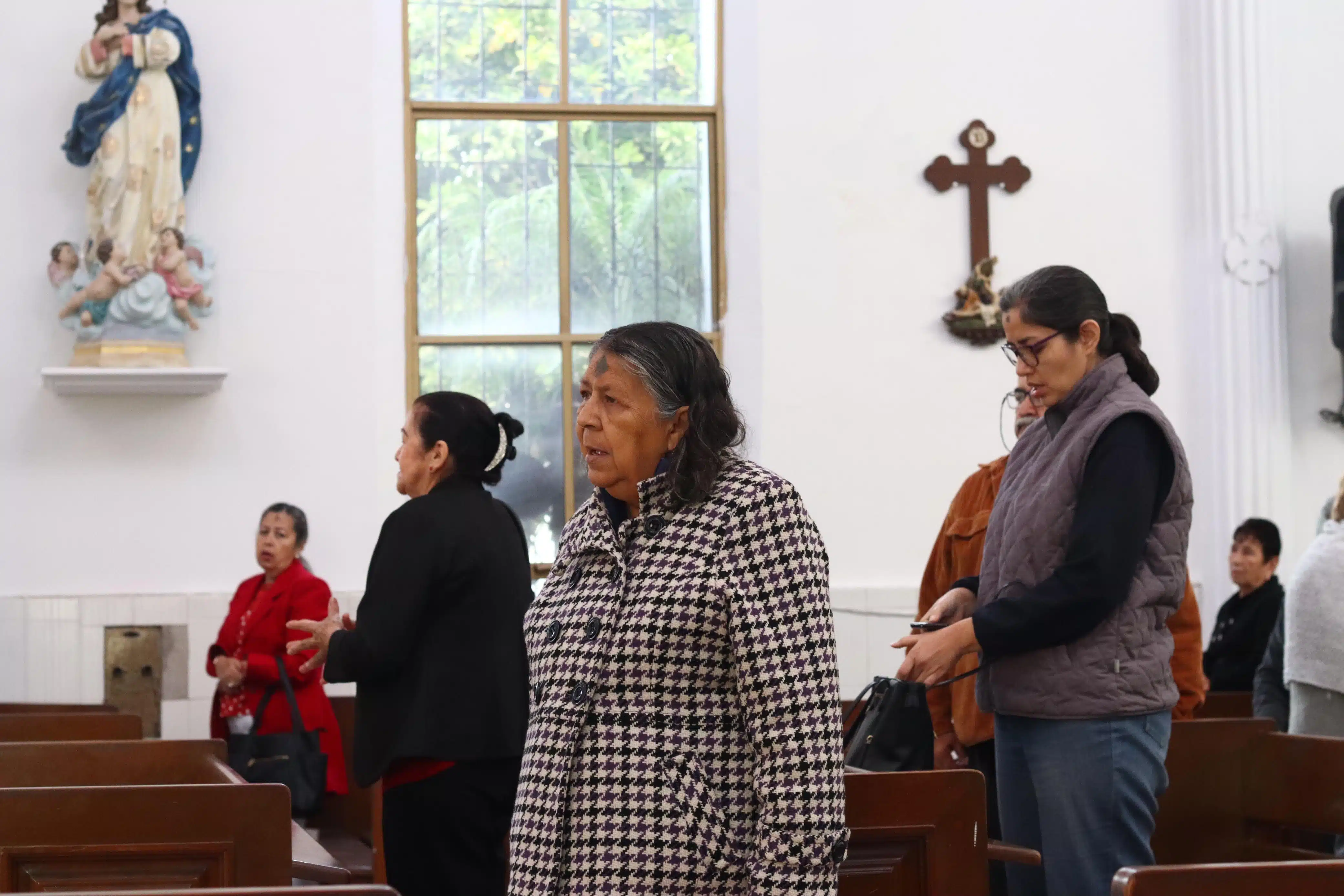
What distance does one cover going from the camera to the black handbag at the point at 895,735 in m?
2.86

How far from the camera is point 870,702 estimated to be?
294cm

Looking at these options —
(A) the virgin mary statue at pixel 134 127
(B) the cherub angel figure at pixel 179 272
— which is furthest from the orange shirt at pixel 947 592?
(A) the virgin mary statue at pixel 134 127

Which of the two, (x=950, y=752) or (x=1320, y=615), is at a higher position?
(x=1320, y=615)

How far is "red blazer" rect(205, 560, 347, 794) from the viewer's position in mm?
5328

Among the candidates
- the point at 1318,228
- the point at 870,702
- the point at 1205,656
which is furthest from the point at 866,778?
the point at 1318,228

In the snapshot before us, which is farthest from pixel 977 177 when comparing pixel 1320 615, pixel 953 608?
pixel 953 608

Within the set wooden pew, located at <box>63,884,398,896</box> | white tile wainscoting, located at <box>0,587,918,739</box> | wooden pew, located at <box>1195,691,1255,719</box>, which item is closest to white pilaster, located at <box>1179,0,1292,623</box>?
wooden pew, located at <box>1195,691,1255,719</box>

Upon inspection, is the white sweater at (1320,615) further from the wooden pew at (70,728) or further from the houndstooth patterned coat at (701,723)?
the wooden pew at (70,728)

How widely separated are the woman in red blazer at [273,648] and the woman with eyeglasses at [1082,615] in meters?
3.11

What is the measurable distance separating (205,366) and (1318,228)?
491cm

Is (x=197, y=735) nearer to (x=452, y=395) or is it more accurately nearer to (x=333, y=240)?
(x=333, y=240)

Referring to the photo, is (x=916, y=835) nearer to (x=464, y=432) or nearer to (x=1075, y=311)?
(x=1075, y=311)

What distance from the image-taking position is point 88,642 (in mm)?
6070

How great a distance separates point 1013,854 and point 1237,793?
3.58 feet
